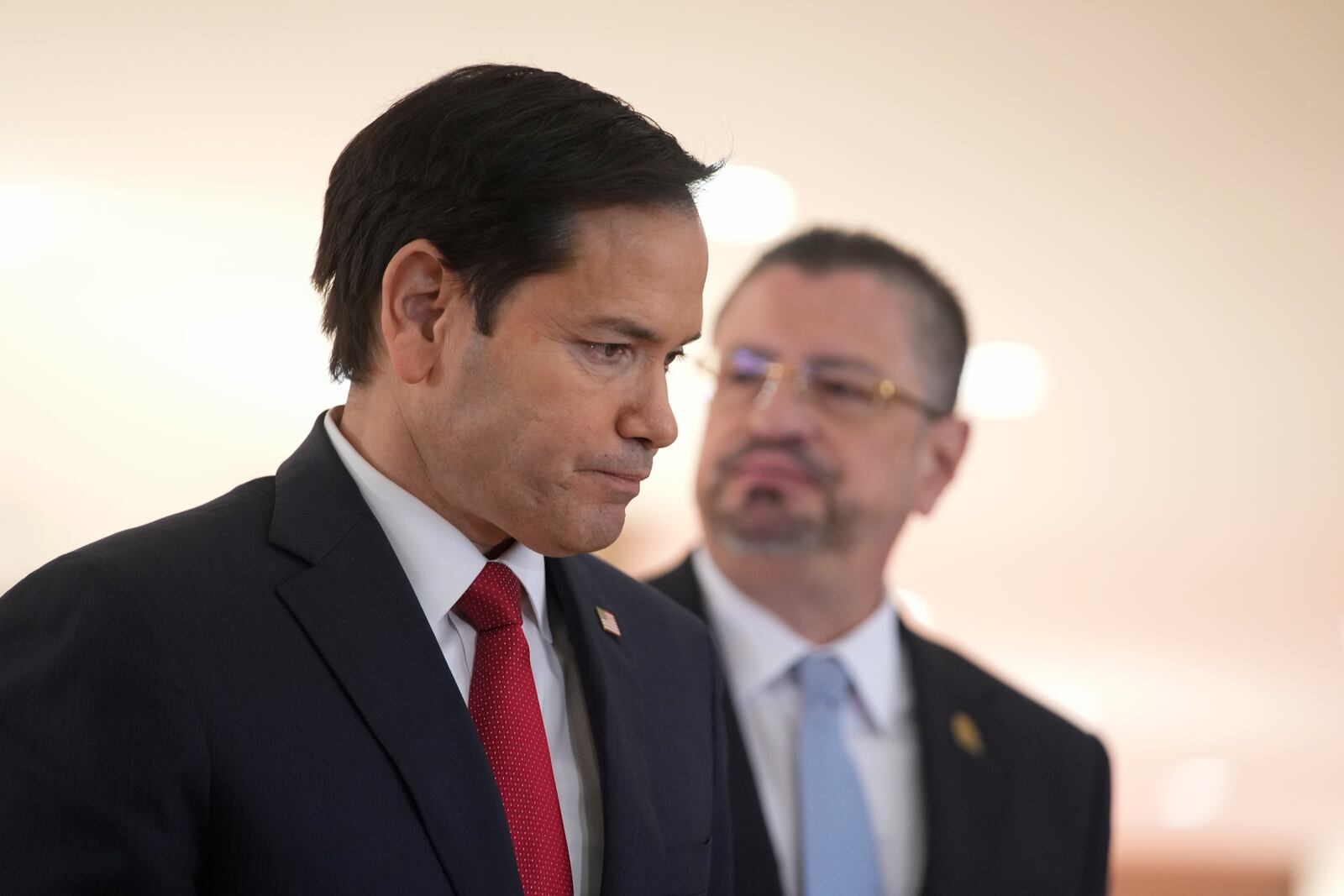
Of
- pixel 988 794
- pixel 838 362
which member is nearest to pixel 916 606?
pixel 838 362

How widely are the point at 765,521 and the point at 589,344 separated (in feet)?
3.58

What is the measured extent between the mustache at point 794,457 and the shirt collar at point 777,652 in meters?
0.19

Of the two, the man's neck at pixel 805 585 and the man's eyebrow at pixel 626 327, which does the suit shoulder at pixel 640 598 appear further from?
Result: the man's neck at pixel 805 585

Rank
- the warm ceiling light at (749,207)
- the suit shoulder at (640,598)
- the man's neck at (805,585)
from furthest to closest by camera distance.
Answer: the warm ceiling light at (749,207), the man's neck at (805,585), the suit shoulder at (640,598)

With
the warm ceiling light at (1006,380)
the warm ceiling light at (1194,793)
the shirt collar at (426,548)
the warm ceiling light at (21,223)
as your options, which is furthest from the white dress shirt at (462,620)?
the warm ceiling light at (1194,793)

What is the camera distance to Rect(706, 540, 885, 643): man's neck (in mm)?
2301

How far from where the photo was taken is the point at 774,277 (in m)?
2.49

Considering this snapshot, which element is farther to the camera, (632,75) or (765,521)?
(632,75)

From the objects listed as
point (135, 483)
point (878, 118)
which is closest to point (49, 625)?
point (135, 483)

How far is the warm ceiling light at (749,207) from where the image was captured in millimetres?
4109

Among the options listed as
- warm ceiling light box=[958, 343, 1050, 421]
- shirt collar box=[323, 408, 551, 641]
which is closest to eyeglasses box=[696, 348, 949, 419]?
shirt collar box=[323, 408, 551, 641]

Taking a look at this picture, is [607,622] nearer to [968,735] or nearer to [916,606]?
[968,735]

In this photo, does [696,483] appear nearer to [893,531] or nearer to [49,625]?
[893,531]

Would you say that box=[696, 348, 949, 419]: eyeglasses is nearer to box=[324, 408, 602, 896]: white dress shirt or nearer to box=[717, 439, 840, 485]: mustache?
box=[717, 439, 840, 485]: mustache
